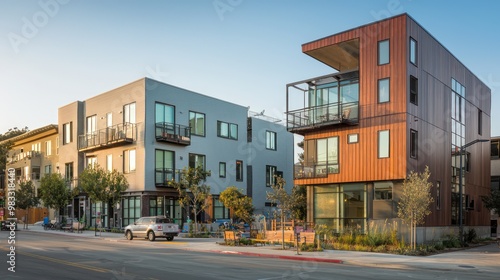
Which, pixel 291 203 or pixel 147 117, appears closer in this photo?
pixel 291 203

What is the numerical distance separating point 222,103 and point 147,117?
9888 millimetres

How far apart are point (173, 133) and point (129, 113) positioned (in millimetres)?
4315

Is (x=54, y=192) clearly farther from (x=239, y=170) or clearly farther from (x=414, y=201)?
(x=414, y=201)

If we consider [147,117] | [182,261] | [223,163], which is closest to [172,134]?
[147,117]

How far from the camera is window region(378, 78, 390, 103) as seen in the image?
3009 cm

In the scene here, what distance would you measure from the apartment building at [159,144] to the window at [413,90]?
21.3m

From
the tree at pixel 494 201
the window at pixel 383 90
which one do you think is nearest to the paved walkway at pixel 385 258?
the window at pixel 383 90

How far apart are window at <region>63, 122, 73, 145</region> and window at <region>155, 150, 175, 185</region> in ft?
40.7

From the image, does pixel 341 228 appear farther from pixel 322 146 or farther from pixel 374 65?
pixel 374 65

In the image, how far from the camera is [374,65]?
101 ft

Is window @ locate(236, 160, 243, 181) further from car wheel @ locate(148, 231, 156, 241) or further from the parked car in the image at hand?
car wheel @ locate(148, 231, 156, 241)

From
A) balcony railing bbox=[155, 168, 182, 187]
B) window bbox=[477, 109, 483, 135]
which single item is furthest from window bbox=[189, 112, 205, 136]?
window bbox=[477, 109, 483, 135]

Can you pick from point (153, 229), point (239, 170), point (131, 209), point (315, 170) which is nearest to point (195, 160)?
point (239, 170)

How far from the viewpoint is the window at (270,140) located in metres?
56.3
